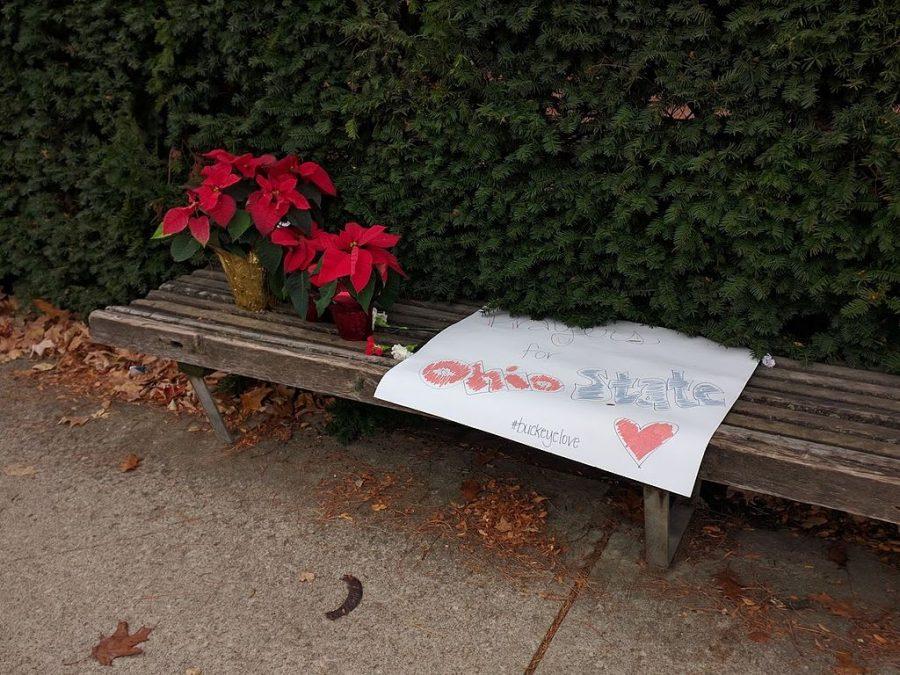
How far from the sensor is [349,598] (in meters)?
2.72

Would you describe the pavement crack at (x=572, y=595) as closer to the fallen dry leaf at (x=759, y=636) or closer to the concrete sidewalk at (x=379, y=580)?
the concrete sidewalk at (x=379, y=580)

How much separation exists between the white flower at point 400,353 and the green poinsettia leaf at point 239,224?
2.55 ft

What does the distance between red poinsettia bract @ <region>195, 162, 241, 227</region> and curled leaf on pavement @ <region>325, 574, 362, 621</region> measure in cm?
143

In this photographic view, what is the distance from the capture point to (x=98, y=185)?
412 centimetres

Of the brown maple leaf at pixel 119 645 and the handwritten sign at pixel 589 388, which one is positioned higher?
the handwritten sign at pixel 589 388

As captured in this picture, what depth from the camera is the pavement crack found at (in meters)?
2.45

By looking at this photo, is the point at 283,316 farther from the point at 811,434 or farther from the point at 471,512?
the point at 811,434

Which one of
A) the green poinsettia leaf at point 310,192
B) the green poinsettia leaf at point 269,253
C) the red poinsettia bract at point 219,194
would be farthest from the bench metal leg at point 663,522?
the red poinsettia bract at point 219,194

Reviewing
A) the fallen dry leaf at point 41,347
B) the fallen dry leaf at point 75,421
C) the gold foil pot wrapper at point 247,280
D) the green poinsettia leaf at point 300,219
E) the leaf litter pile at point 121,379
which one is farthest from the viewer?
the fallen dry leaf at point 41,347

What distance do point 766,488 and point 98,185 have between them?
3.44 m

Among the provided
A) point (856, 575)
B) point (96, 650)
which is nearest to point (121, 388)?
point (96, 650)

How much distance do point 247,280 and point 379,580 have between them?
1369 millimetres

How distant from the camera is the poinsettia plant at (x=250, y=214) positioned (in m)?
3.16

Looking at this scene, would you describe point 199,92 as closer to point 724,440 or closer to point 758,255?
point 758,255
